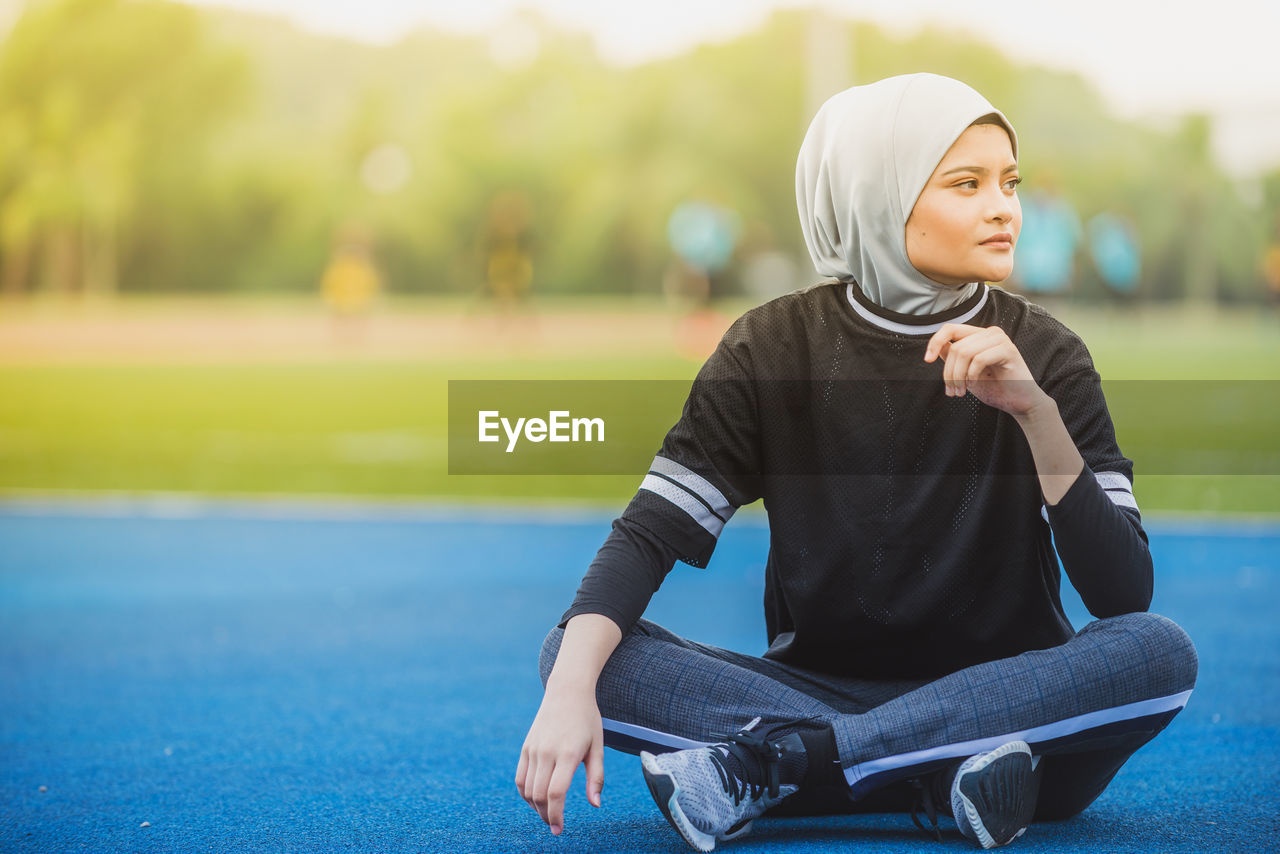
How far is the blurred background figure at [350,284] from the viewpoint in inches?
645

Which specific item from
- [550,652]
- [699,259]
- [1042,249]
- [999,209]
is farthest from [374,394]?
[999,209]

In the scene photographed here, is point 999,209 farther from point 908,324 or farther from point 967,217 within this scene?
point 908,324

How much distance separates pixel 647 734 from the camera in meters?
2.03

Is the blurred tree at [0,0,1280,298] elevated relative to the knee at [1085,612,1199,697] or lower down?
elevated

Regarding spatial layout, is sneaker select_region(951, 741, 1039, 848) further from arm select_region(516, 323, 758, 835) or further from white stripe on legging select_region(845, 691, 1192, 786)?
arm select_region(516, 323, 758, 835)

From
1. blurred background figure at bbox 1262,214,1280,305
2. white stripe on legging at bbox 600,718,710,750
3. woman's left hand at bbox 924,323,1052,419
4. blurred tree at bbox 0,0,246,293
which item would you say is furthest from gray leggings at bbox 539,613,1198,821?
blurred background figure at bbox 1262,214,1280,305

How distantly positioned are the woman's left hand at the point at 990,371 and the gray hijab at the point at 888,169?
28cm

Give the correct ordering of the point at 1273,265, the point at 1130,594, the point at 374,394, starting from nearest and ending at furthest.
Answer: the point at 1130,594 < the point at 374,394 < the point at 1273,265

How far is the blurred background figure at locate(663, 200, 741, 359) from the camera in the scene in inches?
677

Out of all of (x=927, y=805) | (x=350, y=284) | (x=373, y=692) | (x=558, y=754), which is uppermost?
(x=558, y=754)

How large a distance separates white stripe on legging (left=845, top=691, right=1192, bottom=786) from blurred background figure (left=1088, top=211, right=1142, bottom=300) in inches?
654

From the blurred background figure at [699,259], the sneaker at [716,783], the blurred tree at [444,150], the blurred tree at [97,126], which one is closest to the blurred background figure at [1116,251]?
the blurred tree at [444,150]

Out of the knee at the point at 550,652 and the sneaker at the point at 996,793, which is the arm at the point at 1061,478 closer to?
the sneaker at the point at 996,793

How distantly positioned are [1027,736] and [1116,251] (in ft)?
55.5
